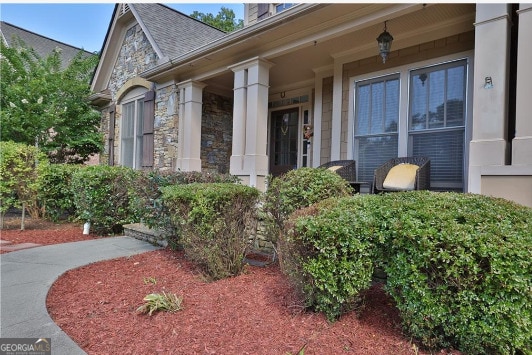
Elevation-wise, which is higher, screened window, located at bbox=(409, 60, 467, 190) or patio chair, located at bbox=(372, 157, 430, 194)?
screened window, located at bbox=(409, 60, 467, 190)

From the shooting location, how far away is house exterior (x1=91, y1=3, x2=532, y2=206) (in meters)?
3.32

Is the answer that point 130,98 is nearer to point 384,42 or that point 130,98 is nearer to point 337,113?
point 337,113

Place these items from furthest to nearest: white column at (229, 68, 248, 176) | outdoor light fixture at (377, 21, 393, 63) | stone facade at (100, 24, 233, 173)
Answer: stone facade at (100, 24, 233, 173), white column at (229, 68, 248, 176), outdoor light fixture at (377, 21, 393, 63)

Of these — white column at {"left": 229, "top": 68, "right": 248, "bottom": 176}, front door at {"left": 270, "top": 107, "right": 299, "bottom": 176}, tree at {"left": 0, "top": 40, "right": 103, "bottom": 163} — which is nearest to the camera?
white column at {"left": 229, "top": 68, "right": 248, "bottom": 176}

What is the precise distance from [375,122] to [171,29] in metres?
6.31

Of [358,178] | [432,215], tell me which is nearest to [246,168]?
[358,178]

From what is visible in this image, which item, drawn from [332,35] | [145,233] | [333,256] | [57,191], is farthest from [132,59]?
[333,256]

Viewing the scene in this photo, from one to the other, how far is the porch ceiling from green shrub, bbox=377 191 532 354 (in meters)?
3.27

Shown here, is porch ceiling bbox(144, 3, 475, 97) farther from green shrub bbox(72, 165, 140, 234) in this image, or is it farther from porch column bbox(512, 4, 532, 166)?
green shrub bbox(72, 165, 140, 234)

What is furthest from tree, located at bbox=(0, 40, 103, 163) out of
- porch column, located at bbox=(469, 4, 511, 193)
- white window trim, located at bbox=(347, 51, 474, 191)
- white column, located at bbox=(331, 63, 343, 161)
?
porch column, located at bbox=(469, 4, 511, 193)

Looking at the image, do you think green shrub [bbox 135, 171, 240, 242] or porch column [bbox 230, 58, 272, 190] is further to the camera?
porch column [bbox 230, 58, 272, 190]

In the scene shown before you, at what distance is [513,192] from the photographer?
3.14 metres

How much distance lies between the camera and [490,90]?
10.9 feet

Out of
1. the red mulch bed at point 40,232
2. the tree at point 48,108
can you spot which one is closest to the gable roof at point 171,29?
the tree at point 48,108
